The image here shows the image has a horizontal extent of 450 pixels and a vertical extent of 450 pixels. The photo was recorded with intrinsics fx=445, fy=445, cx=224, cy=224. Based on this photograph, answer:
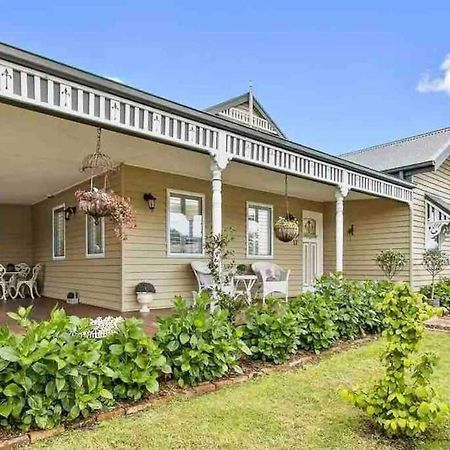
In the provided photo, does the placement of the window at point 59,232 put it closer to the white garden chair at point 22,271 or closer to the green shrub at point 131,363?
the white garden chair at point 22,271

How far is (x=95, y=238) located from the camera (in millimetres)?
8742

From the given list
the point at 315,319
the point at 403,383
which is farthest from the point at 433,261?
the point at 403,383

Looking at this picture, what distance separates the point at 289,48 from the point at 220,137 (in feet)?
37.2

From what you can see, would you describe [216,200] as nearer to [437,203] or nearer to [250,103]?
[437,203]

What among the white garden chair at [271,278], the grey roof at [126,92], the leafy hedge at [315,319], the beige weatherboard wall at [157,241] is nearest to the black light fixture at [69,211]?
the beige weatherboard wall at [157,241]

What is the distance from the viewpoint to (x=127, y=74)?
59.6 ft

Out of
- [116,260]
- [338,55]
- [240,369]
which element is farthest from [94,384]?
[338,55]

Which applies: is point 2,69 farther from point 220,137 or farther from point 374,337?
point 374,337

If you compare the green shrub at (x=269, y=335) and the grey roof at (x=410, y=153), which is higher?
the grey roof at (x=410, y=153)

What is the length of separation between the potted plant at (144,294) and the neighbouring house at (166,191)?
160 mm

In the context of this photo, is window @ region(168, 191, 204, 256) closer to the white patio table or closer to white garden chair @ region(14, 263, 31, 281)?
the white patio table

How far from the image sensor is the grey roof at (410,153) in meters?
10.2

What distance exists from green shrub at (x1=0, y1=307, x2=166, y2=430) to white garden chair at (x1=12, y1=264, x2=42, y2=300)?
25.6ft

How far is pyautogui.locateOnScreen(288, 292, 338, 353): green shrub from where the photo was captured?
569cm
